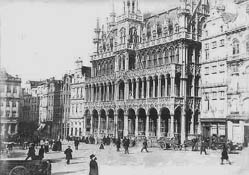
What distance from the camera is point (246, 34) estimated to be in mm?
32812

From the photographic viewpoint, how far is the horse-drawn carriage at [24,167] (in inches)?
729

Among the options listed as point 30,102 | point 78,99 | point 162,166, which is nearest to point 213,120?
point 162,166

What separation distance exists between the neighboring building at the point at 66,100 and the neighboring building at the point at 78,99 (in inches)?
38.0

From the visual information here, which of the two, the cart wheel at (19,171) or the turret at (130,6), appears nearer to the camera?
the cart wheel at (19,171)

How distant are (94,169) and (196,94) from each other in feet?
85.3

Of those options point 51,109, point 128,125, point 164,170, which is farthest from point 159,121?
point 51,109

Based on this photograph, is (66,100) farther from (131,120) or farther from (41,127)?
(131,120)

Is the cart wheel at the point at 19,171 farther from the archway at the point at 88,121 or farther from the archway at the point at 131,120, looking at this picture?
the archway at the point at 88,121

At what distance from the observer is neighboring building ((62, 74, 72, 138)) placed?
6366 cm

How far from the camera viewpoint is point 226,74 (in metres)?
36.6

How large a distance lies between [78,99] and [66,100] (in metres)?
4.40

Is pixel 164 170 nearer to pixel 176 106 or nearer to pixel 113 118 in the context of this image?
pixel 176 106

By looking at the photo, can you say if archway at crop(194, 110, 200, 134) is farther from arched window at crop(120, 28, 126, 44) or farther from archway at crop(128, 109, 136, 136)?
arched window at crop(120, 28, 126, 44)

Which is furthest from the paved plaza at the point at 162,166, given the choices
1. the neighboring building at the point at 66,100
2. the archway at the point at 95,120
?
the neighboring building at the point at 66,100
